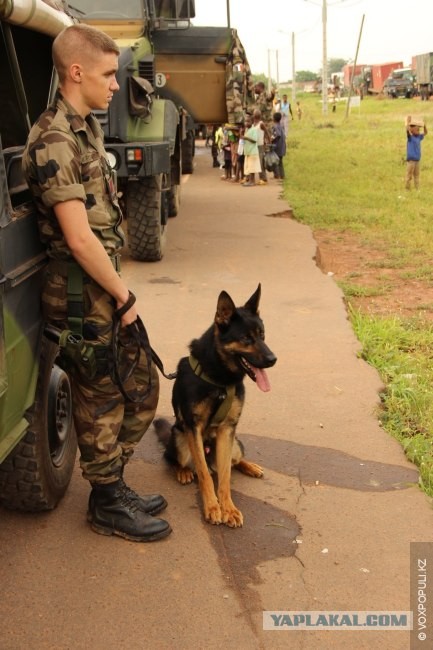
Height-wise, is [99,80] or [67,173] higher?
[99,80]

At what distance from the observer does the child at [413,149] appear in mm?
14250

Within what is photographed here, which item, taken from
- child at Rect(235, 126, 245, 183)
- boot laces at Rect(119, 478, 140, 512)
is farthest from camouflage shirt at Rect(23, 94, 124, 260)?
child at Rect(235, 126, 245, 183)

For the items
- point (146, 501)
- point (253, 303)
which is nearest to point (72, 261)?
point (253, 303)

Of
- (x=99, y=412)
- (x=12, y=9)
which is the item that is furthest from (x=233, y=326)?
(x=12, y=9)

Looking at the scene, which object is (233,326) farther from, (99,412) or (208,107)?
(208,107)

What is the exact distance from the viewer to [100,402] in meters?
3.18

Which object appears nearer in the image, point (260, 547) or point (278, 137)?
point (260, 547)

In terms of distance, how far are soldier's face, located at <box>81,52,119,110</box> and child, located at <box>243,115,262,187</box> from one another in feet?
43.4

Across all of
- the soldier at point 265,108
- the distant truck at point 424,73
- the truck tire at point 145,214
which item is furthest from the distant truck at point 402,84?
the truck tire at point 145,214

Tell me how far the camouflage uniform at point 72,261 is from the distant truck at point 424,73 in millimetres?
47117

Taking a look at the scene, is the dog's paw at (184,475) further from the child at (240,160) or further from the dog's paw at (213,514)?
the child at (240,160)

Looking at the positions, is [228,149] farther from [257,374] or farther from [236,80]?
[257,374]

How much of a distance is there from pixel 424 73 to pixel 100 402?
49.5m

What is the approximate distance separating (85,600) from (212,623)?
45 cm
